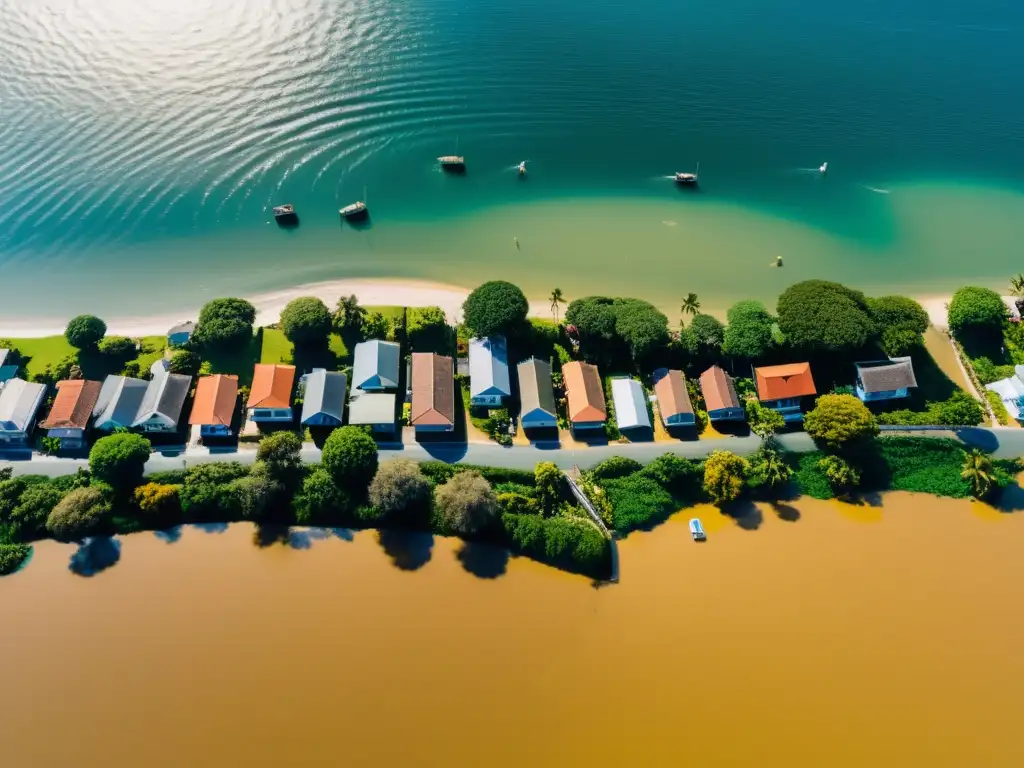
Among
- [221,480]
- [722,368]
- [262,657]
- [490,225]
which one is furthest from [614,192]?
[262,657]

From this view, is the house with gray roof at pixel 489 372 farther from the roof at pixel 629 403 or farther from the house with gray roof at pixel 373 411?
the roof at pixel 629 403

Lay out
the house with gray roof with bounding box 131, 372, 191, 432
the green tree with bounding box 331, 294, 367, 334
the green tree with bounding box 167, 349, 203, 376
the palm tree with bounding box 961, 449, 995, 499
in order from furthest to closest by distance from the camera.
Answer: the green tree with bounding box 331, 294, 367, 334, the green tree with bounding box 167, 349, 203, 376, the house with gray roof with bounding box 131, 372, 191, 432, the palm tree with bounding box 961, 449, 995, 499

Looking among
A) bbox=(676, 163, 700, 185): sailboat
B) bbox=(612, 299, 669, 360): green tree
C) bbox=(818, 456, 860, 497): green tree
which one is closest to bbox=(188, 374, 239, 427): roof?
bbox=(612, 299, 669, 360): green tree

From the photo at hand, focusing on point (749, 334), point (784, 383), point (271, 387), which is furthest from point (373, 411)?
point (784, 383)

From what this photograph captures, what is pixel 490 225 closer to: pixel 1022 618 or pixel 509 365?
pixel 509 365

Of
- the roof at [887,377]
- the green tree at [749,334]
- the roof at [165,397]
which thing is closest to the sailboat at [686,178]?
the green tree at [749,334]

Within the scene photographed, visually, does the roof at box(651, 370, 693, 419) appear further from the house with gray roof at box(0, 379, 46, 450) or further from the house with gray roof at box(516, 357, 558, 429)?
the house with gray roof at box(0, 379, 46, 450)
